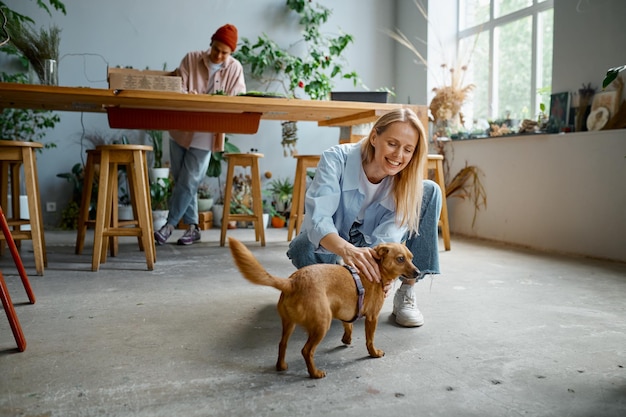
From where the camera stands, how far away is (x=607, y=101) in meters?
3.55

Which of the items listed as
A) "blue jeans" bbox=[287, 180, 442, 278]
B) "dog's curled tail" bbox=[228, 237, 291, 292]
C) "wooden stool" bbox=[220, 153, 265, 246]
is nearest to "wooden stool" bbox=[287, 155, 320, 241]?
"wooden stool" bbox=[220, 153, 265, 246]

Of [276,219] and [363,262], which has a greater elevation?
[363,262]

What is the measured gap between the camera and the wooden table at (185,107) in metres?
2.89

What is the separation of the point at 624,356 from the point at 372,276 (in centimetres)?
86

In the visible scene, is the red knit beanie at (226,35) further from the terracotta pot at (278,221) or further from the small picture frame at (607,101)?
the small picture frame at (607,101)

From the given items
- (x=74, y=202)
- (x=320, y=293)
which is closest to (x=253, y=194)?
(x=74, y=202)

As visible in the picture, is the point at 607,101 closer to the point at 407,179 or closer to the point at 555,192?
the point at 555,192

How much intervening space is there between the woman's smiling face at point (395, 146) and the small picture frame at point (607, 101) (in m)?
2.32

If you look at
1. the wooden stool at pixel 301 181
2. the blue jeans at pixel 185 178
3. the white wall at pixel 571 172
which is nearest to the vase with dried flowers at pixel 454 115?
the white wall at pixel 571 172

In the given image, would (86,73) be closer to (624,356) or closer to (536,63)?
(536,63)

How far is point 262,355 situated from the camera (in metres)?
1.71

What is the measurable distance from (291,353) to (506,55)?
166 inches

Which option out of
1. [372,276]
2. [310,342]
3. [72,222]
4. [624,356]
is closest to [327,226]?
[372,276]

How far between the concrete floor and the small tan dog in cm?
12
